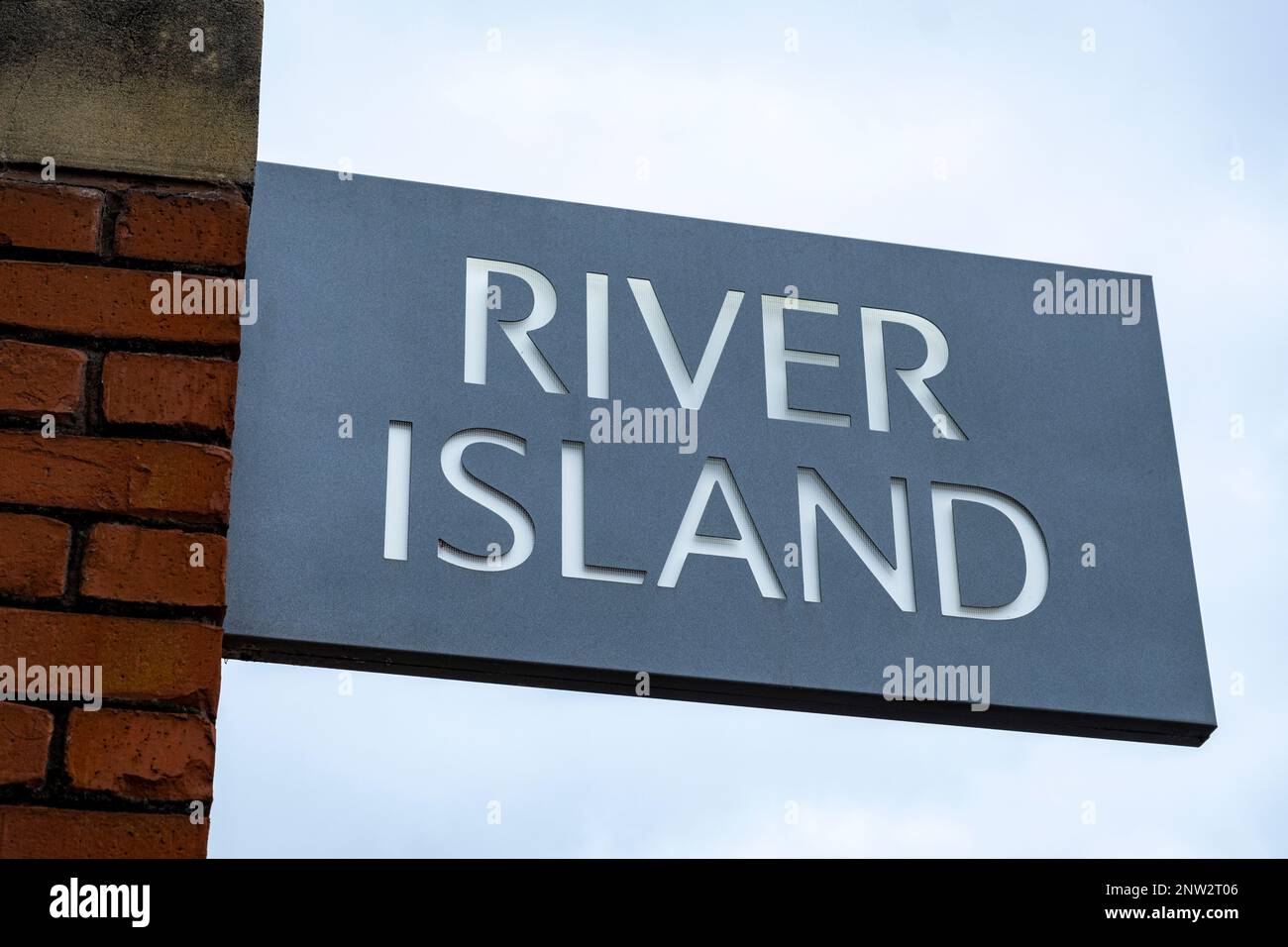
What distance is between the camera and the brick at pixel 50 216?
5.77 feet

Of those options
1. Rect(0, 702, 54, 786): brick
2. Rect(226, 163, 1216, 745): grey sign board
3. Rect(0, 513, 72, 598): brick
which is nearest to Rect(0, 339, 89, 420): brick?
Rect(0, 513, 72, 598): brick

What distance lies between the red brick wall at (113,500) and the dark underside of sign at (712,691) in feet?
3.66

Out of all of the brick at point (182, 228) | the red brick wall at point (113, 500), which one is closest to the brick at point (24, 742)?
the red brick wall at point (113, 500)

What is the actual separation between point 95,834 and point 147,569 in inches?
9.7

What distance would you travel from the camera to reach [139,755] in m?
1.55

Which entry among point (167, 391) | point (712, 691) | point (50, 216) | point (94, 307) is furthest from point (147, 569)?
point (712, 691)

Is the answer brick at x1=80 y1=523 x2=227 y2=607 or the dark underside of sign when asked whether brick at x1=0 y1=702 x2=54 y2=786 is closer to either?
brick at x1=80 y1=523 x2=227 y2=607

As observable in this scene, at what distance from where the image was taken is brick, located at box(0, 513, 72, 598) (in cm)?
160

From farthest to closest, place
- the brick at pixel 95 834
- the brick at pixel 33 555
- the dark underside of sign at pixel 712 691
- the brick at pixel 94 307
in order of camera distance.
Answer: the dark underside of sign at pixel 712 691, the brick at pixel 94 307, the brick at pixel 33 555, the brick at pixel 95 834

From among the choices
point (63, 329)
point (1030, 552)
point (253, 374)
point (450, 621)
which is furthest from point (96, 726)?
point (1030, 552)

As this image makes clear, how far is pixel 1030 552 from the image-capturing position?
311 cm

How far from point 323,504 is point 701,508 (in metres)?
0.63

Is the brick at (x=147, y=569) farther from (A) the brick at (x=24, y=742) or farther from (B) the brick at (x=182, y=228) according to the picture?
(B) the brick at (x=182, y=228)
